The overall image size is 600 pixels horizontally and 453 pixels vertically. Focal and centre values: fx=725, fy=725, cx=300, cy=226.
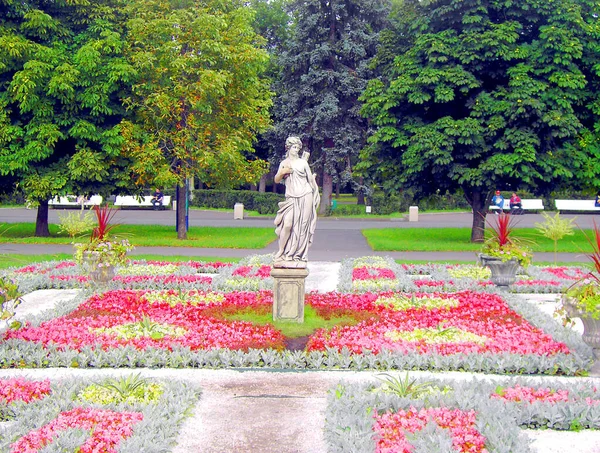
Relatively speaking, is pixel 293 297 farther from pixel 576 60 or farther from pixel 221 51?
pixel 576 60

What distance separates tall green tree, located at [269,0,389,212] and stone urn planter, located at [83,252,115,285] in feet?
94.5

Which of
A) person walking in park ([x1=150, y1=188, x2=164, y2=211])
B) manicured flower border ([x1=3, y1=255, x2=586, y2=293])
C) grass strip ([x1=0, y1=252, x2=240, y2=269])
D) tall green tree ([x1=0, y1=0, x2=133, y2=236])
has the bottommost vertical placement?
grass strip ([x1=0, y1=252, x2=240, y2=269])

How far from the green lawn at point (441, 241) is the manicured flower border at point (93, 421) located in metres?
15.1

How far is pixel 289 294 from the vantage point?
36.4 feet

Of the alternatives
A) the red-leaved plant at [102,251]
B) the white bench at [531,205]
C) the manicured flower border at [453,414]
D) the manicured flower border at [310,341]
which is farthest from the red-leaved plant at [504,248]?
the white bench at [531,205]

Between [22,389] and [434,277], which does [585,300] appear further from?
[434,277]

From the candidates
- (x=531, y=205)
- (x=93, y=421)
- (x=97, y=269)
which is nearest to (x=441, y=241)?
(x=97, y=269)

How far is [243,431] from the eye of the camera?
649cm

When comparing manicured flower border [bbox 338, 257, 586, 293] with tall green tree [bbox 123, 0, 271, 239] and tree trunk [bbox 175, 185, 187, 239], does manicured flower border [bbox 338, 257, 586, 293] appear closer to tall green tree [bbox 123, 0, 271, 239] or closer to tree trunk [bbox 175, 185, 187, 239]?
tall green tree [bbox 123, 0, 271, 239]

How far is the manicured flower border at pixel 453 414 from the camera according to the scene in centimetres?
602

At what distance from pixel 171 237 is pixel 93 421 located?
68.6 ft

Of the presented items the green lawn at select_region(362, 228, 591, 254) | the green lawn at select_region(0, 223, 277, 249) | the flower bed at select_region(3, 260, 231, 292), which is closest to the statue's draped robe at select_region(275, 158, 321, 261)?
the flower bed at select_region(3, 260, 231, 292)

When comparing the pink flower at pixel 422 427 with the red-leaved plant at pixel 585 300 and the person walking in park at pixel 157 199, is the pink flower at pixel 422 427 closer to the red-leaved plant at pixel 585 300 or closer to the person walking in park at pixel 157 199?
the red-leaved plant at pixel 585 300

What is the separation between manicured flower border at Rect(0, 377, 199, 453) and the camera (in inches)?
233
